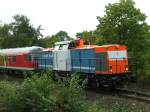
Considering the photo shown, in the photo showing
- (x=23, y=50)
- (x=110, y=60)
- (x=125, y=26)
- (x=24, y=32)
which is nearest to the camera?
(x=110, y=60)

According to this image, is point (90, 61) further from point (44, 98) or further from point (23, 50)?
point (23, 50)

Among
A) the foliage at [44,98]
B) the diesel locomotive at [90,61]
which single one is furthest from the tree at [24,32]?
the foliage at [44,98]

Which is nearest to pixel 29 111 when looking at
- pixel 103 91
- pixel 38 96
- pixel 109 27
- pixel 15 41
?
pixel 38 96

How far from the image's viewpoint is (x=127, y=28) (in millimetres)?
24531

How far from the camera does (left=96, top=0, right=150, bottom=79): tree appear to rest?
24016 mm

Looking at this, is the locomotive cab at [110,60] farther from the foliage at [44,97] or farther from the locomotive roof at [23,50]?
the locomotive roof at [23,50]

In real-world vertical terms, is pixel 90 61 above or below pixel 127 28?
below

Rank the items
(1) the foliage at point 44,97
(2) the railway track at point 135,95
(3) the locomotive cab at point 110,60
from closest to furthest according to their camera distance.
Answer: (1) the foliage at point 44,97
(2) the railway track at point 135,95
(3) the locomotive cab at point 110,60

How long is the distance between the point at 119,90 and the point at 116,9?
502 centimetres

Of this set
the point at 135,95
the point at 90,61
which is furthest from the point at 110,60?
the point at 135,95

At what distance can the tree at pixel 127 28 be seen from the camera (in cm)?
2402

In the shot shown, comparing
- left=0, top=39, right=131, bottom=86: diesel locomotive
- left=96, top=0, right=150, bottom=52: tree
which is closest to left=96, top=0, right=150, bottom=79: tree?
left=96, top=0, right=150, bottom=52: tree

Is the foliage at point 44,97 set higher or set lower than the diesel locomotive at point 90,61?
lower

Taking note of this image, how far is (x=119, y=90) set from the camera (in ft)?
74.7
